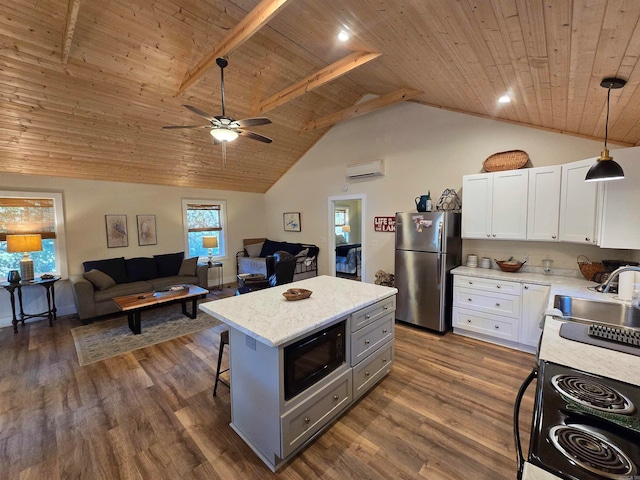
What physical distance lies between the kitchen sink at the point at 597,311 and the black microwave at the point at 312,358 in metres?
1.60

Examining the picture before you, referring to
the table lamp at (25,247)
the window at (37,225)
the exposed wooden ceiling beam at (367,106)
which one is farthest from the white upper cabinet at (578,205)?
the window at (37,225)

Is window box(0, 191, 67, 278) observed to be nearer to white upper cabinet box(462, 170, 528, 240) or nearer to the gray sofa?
the gray sofa

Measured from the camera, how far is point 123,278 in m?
5.08

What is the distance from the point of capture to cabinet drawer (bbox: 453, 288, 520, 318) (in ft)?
11.0

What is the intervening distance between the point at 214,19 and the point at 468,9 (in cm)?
253

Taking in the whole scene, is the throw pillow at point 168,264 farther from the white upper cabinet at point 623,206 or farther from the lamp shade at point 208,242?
the white upper cabinet at point 623,206

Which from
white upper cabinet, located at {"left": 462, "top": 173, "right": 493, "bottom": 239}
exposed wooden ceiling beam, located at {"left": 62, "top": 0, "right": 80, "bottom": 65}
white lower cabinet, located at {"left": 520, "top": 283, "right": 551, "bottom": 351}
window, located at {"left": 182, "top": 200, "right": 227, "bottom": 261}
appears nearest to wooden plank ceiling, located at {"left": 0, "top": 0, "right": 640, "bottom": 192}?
exposed wooden ceiling beam, located at {"left": 62, "top": 0, "right": 80, "bottom": 65}

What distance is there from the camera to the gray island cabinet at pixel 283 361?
5.79ft

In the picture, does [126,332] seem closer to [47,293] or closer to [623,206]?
[47,293]

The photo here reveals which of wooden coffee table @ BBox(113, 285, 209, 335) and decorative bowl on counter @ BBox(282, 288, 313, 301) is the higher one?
decorative bowl on counter @ BBox(282, 288, 313, 301)

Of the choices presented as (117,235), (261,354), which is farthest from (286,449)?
(117,235)

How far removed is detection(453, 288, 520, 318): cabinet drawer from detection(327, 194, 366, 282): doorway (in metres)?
2.07

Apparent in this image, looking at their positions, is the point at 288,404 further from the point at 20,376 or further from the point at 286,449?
the point at 20,376

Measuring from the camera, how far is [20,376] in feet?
9.52
